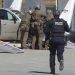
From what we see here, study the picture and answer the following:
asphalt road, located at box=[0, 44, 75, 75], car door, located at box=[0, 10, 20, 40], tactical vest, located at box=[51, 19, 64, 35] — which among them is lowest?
asphalt road, located at box=[0, 44, 75, 75]

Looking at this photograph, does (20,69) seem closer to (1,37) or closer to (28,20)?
(28,20)

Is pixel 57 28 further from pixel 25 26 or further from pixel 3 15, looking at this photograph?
pixel 3 15

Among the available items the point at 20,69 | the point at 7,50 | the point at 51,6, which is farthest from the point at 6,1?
the point at 20,69

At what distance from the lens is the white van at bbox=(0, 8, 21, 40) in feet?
78.8

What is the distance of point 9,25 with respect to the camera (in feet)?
79.3

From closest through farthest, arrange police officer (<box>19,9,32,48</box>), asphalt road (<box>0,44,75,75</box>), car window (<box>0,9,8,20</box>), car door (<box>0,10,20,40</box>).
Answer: asphalt road (<box>0,44,75,75</box>)
police officer (<box>19,9,32,48</box>)
car door (<box>0,10,20,40</box>)
car window (<box>0,9,8,20</box>)

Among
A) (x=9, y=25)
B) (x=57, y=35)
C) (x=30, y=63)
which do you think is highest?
(x=57, y=35)

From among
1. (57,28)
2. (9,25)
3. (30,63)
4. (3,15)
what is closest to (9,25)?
(9,25)

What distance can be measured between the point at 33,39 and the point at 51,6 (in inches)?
355

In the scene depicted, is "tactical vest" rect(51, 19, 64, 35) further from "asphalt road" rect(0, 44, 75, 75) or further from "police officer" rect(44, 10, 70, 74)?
"asphalt road" rect(0, 44, 75, 75)

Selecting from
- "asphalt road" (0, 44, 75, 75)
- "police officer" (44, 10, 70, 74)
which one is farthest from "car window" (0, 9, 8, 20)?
"police officer" (44, 10, 70, 74)

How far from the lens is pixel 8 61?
1717 cm

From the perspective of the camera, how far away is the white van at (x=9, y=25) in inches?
946

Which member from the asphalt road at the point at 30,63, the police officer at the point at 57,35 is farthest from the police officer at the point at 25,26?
the police officer at the point at 57,35
